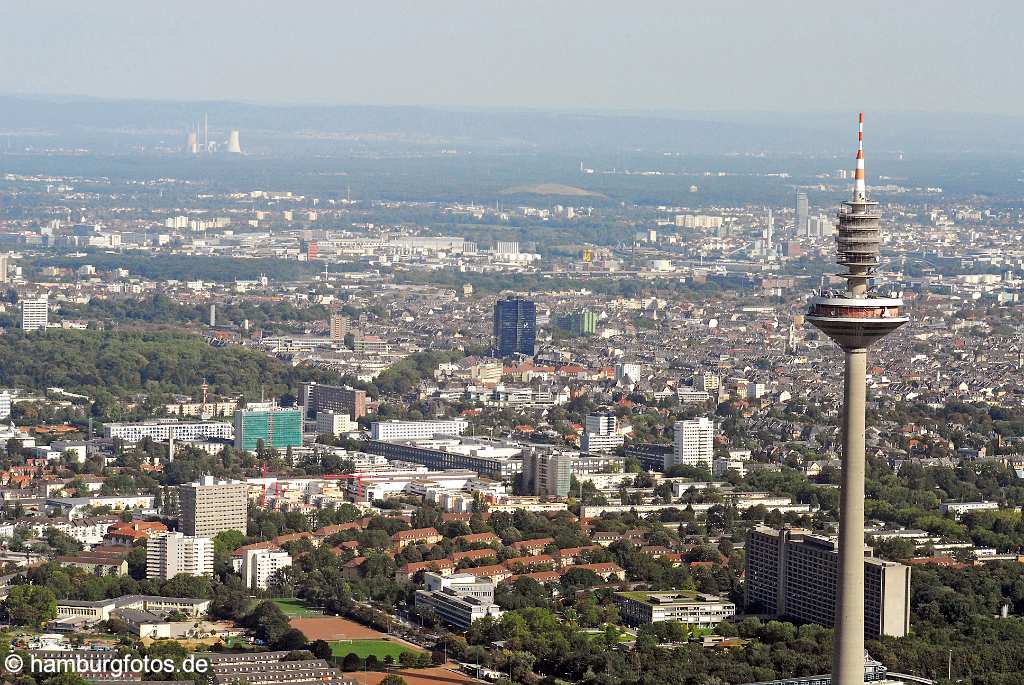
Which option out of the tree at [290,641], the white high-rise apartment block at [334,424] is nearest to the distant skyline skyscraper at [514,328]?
the white high-rise apartment block at [334,424]

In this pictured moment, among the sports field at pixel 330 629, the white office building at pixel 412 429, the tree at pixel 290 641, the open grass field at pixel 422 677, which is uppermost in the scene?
the tree at pixel 290 641

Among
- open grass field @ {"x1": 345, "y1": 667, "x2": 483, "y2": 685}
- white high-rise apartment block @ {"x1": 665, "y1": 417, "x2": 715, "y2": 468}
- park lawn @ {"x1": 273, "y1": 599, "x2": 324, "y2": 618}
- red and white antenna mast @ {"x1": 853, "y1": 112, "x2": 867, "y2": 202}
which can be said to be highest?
red and white antenna mast @ {"x1": 853, "y1": 112, "x2": 867, "y2": 202}

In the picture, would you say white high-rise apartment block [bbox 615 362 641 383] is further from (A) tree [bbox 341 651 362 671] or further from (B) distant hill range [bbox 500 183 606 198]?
(B) distant hill range [bbox 500 183 606 198]

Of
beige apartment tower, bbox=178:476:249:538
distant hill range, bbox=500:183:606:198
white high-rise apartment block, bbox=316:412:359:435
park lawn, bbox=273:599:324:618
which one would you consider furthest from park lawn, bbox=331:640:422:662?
distant hill range, bbox=500:183:606:198

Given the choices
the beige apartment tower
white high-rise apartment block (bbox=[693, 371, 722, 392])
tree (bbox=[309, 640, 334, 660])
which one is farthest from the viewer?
white high-rise apartment block (bbox=[693, 371, 722, 392])

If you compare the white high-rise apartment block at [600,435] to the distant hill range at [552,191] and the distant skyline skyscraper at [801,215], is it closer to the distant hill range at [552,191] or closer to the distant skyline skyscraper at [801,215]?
the distant skyline skyscraper at [801,215]

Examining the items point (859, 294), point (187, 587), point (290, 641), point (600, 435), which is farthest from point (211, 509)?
point (859, 294)
